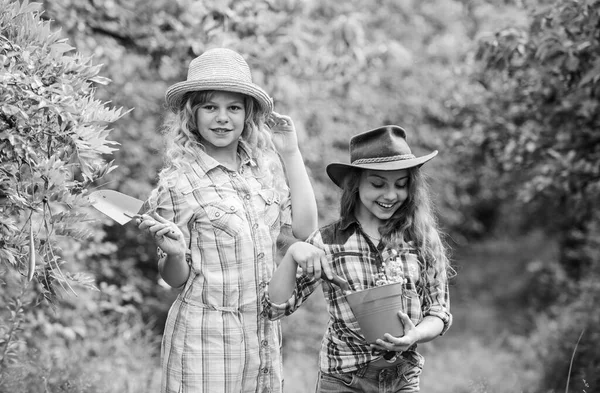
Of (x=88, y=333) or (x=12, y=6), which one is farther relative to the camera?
(x=88, y=333)

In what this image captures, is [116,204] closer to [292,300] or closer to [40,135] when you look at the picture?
[40,135]

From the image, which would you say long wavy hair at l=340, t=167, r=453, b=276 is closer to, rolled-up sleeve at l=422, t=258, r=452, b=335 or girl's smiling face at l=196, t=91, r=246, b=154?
A: rolled-up sleeve at l=422, t=258, r=452, b=335

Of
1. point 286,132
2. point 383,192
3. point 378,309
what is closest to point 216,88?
point 286,132

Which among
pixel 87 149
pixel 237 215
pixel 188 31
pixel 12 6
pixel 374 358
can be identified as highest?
pixel 188 31

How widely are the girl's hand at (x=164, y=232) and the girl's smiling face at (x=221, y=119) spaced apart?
38 centimetres

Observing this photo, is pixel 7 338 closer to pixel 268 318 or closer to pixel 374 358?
pixel 268 318

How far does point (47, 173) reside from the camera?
224 centimetres

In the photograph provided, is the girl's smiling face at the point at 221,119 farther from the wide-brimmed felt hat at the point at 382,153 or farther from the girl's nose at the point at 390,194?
the girl's nose at the point at 390,194

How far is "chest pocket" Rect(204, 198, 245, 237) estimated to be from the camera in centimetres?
257

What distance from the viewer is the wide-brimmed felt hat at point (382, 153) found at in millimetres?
2555

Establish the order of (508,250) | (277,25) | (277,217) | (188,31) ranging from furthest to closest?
1. (508,250)
2. (277,25)
3. (188,31)
4. (277,217)

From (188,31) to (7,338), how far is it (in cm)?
212

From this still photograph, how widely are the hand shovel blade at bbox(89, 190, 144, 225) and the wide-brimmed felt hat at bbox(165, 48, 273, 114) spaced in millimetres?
493

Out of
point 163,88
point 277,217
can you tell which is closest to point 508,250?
point 163,88
